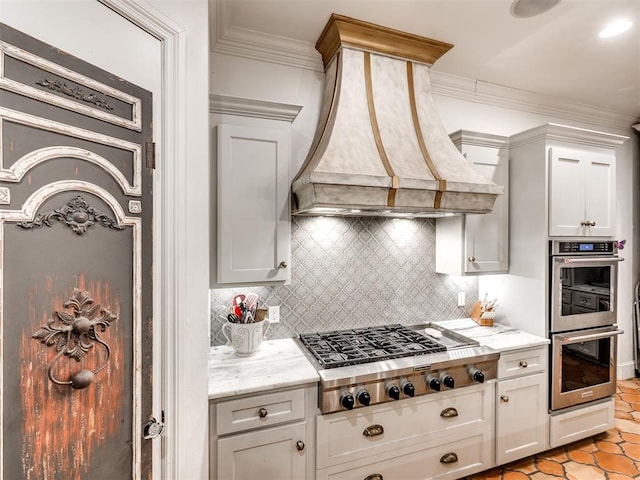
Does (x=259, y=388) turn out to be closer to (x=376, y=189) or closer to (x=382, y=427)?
(x=382, y=427)

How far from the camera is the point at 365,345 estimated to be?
205 centimetres

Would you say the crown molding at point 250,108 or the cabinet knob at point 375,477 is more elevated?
the crown molding at point 250,108

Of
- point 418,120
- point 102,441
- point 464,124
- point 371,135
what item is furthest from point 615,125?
point 102,441

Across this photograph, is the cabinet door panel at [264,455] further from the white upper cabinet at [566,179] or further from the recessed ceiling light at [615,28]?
the recessed ceiling light at [615,28]

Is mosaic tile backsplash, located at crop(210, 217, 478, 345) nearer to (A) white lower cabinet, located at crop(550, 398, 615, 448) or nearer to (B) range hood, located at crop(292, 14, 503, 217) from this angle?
(B) range hood, located at crop(292, 14, 503, 217)

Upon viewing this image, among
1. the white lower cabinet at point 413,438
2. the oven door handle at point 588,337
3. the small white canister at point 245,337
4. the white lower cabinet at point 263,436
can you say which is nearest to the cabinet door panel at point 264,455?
the white lower cabinet at point 263,436

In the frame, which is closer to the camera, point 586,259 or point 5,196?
point 5,196

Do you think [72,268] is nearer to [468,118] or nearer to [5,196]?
[5,196]

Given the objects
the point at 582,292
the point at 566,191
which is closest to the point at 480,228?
the point at 566,191

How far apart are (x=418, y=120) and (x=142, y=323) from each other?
75.5 inches

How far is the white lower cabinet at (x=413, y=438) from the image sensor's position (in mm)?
1693

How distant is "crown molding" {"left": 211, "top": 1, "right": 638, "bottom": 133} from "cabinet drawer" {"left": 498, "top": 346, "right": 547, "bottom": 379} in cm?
208

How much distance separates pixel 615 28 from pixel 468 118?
986 millimetres

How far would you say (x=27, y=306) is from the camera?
0.77m
